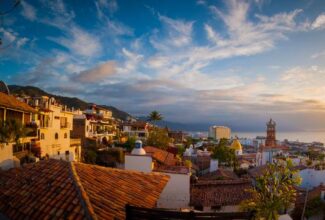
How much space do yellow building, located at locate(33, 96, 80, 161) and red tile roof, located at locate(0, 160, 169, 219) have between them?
2032 cm

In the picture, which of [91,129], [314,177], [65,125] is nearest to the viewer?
[314,177]

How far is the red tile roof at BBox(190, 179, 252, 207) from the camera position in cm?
1966

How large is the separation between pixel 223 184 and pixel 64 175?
16650 mm

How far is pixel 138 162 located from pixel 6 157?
9.81 meters

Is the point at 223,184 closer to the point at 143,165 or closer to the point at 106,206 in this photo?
the point at 143,165

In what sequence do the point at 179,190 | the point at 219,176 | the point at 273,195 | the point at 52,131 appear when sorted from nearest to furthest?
the point at 273,195 < the point at 179,190 < the point at 219,176 < the point at 52,131

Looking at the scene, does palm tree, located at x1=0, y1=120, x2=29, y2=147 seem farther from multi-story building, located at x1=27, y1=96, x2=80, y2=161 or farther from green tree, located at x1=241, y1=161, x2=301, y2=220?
green tree, located at x1=241, y1=161, x2=301, y2=220

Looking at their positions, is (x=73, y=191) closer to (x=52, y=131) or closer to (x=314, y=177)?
(x=52, y=131)

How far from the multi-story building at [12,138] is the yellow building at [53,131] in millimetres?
1634

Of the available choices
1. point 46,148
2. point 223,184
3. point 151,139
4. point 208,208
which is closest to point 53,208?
point 208,208

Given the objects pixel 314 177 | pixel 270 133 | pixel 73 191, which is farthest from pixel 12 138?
pixel 270 133

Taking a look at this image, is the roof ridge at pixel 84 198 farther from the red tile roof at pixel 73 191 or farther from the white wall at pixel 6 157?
the white wall at pixel 6 157

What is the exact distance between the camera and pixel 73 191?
26.1ft

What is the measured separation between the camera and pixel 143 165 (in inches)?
781
